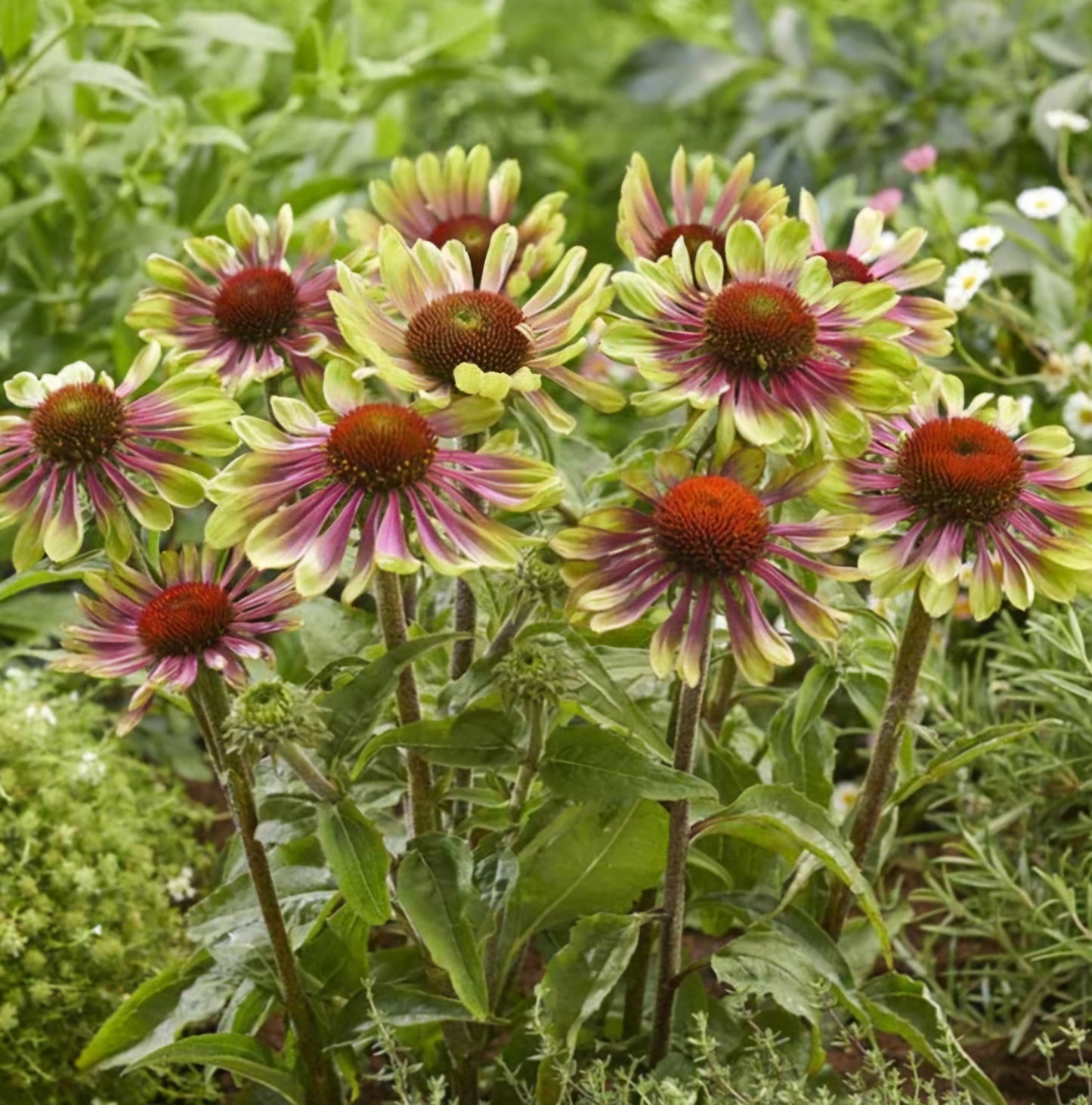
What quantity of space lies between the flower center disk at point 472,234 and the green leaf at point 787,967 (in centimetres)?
44

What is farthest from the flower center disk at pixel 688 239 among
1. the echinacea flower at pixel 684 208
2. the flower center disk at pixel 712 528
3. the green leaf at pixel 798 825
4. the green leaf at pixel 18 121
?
the green leaf at pixel 18 121

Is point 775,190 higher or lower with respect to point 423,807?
higher

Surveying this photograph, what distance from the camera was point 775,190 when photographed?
89 centimetres

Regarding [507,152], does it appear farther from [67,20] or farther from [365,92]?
[67,20]

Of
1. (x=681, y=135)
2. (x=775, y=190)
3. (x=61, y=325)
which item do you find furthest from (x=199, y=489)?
(x=681, y=135)

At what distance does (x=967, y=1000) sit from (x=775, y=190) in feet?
2.20

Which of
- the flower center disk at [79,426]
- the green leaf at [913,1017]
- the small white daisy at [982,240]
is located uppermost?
the flower center disk at [79,426]

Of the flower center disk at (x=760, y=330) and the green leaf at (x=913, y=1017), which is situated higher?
the flower center disk at (x=760, y=330)

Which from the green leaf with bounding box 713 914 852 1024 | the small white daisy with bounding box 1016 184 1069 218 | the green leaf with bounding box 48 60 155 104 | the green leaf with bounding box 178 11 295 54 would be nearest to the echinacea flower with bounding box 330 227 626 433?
the green leaf with bounding box 713 914 852 1024

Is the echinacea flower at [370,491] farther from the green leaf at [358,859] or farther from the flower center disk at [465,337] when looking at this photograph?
the green leaf at [358,859]

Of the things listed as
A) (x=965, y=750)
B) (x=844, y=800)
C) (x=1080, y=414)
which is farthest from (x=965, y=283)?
(x=965, y=750)

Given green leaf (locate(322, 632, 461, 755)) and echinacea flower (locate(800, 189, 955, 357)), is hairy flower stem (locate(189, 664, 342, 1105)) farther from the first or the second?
echinacea flower (locate(800, 189, 955, 357))

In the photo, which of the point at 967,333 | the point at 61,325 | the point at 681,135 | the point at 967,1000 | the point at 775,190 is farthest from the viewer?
the point at 681,135

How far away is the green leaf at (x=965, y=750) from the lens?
82 centimetres
